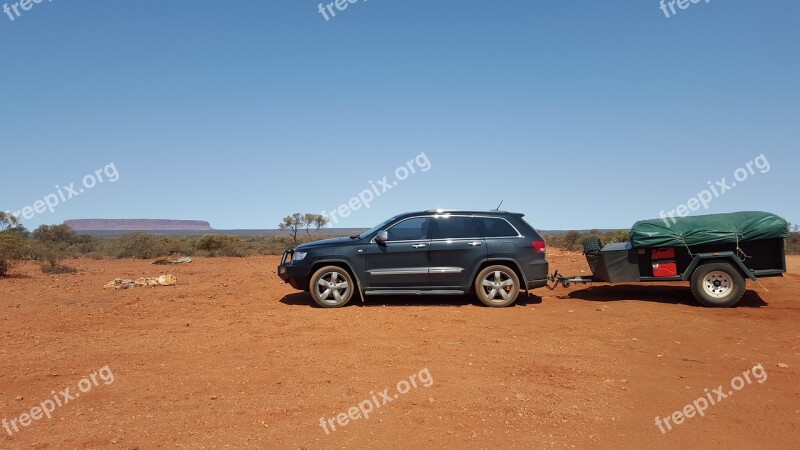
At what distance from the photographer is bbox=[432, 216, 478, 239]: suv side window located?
969cm

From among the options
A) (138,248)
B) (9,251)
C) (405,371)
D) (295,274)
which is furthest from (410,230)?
(138,248)

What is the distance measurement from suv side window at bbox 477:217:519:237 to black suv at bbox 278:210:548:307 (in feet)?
0.06

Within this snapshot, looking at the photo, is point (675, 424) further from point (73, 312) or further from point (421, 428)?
point (73, 312)

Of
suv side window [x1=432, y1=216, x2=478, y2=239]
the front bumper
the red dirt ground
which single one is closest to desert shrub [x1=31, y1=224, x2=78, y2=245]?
the red dirt ground

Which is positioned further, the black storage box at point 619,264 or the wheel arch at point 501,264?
the black storage box at point 619,264

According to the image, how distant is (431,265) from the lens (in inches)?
376

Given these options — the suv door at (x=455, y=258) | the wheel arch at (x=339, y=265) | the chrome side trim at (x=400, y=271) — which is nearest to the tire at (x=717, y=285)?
the suv door at (x=455, y=258)

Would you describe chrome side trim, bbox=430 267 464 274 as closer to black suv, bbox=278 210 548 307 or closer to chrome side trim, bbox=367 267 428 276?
black suv, bbox=278 210 548 307

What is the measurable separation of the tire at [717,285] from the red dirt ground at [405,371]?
0.83 feet

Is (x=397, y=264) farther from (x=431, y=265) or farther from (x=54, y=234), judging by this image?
(x=54, y=234)

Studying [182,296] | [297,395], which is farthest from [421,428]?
[182,296]

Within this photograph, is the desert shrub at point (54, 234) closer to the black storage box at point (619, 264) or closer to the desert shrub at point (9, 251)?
the desert shrub at point (9, 251)

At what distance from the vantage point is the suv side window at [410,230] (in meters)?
9.70

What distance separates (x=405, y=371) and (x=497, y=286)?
424cm
